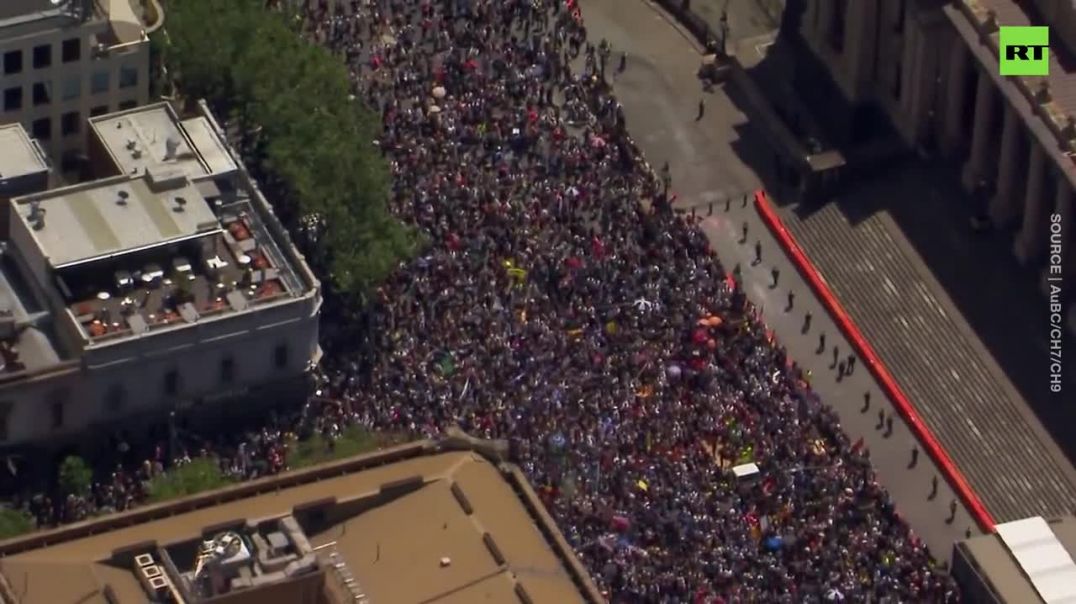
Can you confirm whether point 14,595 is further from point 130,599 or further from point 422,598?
point 422,598

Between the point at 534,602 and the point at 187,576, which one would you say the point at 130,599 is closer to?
the point at 187,576

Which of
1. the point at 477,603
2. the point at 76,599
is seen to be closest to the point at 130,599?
the point at 76,599

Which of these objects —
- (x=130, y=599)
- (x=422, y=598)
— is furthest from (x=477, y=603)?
(x=130, y=599)

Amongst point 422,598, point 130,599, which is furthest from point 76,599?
point 422,598

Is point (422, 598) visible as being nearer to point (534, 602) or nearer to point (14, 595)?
point (534, 602)

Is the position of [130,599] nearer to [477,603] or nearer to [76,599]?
[76,599]

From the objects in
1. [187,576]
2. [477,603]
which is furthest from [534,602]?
[187,576]
